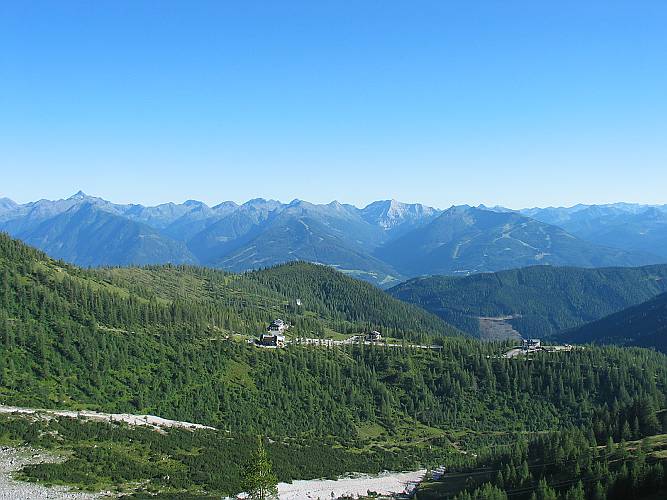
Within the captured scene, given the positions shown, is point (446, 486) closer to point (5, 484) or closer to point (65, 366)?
point (5, 484)

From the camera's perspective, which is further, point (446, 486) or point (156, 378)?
point (156, 378)

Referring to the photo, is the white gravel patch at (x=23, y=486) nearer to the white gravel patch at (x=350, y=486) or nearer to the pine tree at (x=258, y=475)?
the pine tree at (x=258, y=475)

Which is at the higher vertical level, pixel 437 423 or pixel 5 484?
pixel 5 484

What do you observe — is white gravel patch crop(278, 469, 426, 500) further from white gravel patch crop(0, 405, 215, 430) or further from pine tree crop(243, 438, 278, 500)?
white gravel patch crop(0, 405, 215, 430)

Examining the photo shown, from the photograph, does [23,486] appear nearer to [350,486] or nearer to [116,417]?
[116,417]

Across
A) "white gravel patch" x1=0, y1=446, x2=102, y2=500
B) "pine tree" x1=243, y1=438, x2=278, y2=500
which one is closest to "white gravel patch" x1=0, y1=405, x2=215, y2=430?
"white gravel patch" x1=0, y1=446, x2=102, y2=500

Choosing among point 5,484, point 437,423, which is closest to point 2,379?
point 5,484

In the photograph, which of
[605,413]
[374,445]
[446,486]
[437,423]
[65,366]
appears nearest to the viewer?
[446,486]
